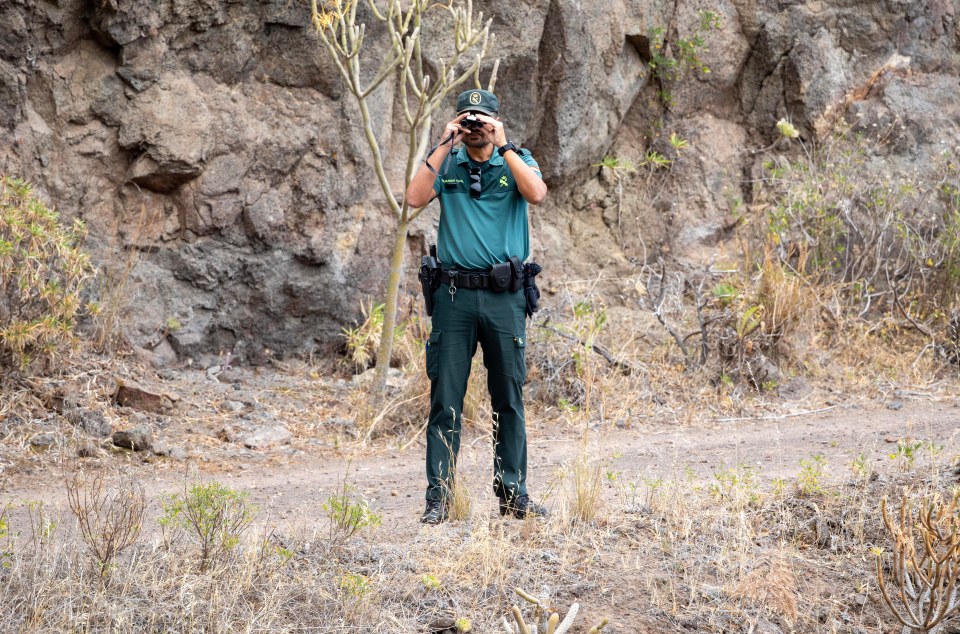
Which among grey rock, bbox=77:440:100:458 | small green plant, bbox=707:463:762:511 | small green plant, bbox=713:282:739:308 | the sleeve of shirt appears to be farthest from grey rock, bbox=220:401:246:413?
small green plant, bbox=713:282:739:308

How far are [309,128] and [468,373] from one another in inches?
178

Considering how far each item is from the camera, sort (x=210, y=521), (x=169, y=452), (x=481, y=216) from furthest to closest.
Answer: (x=169, y=452)
(x=481, y=216)
(x=210, y=521)

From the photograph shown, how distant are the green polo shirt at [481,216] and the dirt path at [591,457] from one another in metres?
1.20

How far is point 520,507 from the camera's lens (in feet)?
14.8

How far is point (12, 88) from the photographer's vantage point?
7258mm

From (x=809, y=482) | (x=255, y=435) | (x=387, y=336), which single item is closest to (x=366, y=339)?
(x=387, y=336)

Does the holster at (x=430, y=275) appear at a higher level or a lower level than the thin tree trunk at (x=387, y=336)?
higher

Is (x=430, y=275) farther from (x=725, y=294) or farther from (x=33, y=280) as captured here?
(x=725, y=294)

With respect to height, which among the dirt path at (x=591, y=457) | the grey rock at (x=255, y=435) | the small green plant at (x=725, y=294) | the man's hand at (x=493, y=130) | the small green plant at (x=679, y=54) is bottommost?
the dirt path at (x=591, y=457)

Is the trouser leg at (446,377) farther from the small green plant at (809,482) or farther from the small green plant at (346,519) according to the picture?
the small green plant at (809,482)

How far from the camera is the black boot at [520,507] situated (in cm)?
450

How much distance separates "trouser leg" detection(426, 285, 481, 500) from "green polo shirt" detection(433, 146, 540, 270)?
7.2 inches

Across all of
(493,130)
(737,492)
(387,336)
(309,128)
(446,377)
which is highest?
(309,128)

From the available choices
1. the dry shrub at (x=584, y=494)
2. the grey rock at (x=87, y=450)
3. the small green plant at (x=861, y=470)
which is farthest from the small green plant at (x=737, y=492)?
the grey rock at (x=87, y=450)
